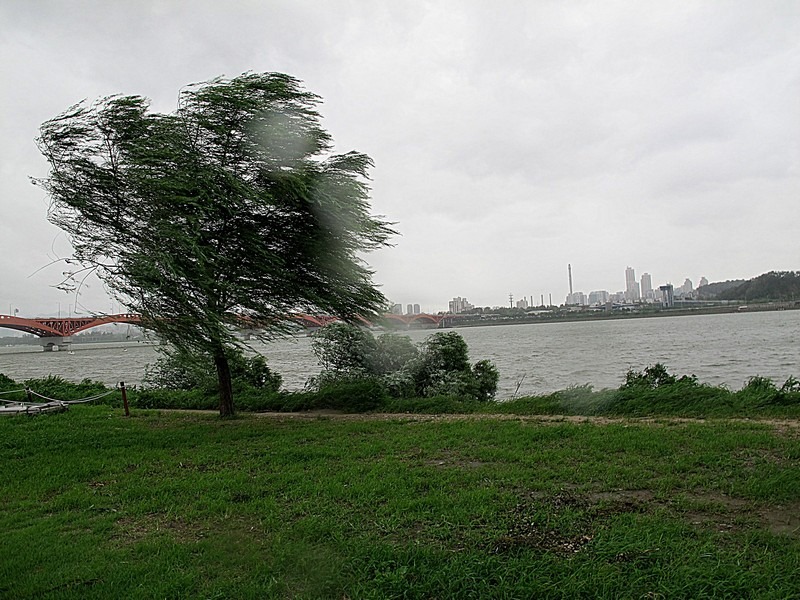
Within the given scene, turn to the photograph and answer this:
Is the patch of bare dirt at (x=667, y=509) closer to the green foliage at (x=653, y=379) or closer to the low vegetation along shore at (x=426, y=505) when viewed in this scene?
the low vegetation along shore at (x=426, y=505)

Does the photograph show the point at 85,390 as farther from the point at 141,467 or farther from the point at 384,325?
the point at 141,467

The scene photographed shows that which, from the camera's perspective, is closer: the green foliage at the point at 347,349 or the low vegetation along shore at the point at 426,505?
the low vegetation along shore at the point at 426,505

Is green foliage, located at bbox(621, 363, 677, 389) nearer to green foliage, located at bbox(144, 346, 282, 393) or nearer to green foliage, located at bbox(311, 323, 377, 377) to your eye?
green foliage, located at bbox(311, 323, 377, 377)

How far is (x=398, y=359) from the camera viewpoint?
A: 15391 mm

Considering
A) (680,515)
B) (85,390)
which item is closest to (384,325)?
(680,515)

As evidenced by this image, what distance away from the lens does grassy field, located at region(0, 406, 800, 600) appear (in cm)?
359

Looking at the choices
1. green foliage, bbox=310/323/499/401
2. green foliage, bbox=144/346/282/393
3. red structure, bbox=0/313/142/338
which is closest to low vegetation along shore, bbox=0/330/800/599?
green foliage, bbox=310/323/499/401

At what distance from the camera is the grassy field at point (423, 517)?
141 inches

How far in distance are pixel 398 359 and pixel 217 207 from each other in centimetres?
697

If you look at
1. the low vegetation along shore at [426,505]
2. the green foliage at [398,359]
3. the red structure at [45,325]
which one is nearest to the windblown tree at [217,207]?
the low vegetation along shore at [426,505]

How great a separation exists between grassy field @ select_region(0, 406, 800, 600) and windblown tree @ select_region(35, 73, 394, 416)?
263 cm

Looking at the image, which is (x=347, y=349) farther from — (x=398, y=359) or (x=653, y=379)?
(x=653, y=379)

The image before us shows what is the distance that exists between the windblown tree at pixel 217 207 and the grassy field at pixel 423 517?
2.63 metres

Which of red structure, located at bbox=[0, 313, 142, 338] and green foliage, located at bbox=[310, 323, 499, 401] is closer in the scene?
green foliage, located at bbox=[310, 323, 499, 401]
